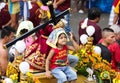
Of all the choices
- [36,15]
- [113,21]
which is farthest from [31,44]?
[113,21]

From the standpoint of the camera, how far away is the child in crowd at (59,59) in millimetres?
6113

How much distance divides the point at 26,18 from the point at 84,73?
314 centimetres

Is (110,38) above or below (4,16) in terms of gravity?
below

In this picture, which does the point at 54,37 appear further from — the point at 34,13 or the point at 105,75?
the point at 34,13

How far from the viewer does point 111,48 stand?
7.24 metres

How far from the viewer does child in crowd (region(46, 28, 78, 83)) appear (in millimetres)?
6113

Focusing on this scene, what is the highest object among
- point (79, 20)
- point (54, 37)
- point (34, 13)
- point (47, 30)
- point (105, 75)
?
point (79, 20)

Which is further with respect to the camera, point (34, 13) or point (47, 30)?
point (34, 13)

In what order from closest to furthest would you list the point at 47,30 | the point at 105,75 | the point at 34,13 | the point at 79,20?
the point at 105,75, the point at 47,30, the point at 34,13, the point at 79,20

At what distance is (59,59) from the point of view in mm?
6230

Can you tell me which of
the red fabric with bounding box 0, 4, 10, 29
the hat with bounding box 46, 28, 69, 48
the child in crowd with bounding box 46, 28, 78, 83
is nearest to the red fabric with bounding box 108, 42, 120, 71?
the child in crowd with bounding box 46, 28, 78, 83

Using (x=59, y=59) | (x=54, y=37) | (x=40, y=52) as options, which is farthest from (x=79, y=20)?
(x=54, y=37)

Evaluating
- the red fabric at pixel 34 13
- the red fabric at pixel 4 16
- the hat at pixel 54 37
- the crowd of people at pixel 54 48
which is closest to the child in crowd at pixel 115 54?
the crowd of people at pixel 54 48

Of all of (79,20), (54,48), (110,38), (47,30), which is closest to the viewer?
(54,48)
